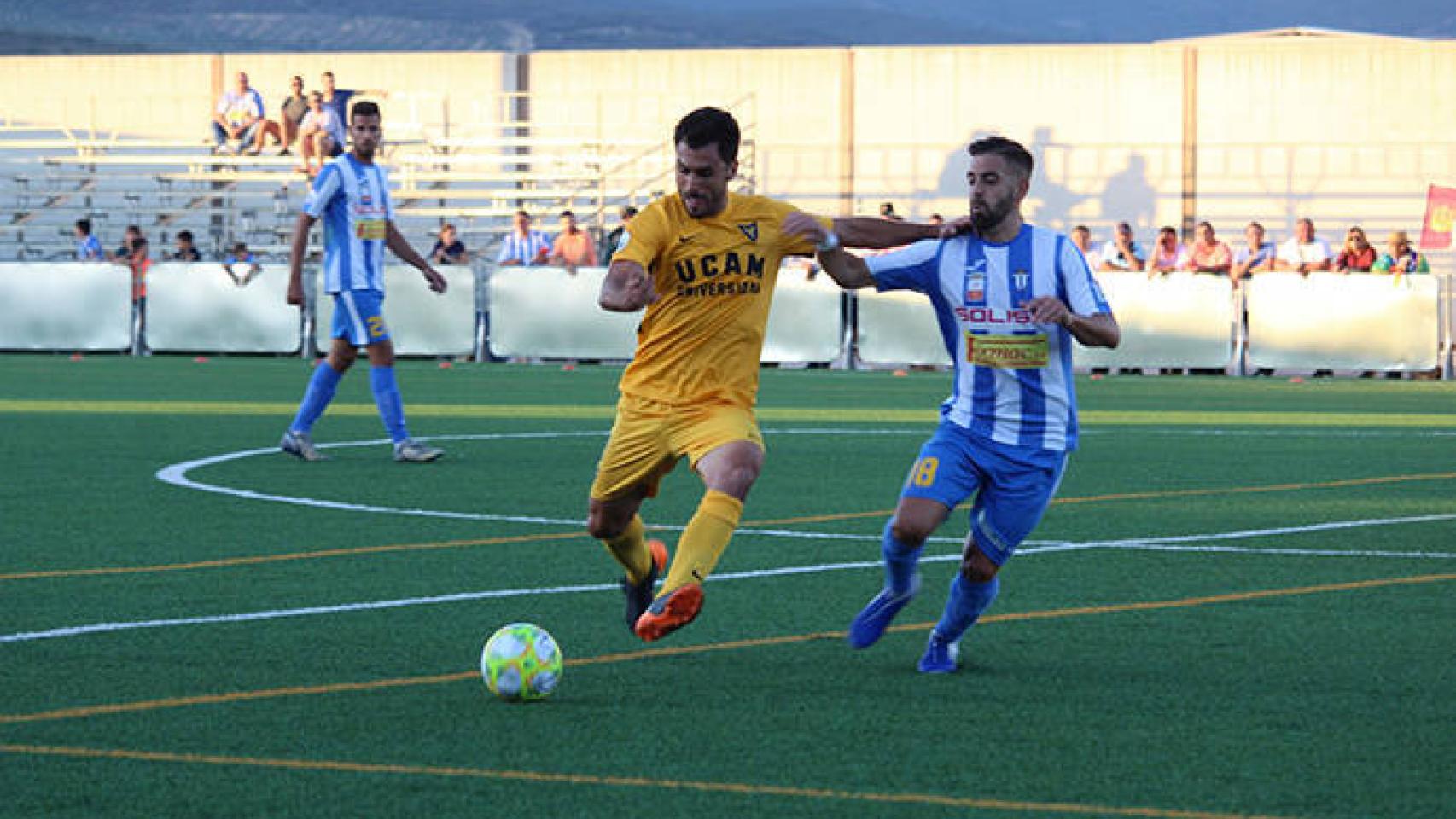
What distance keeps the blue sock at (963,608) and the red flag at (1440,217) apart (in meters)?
18.4

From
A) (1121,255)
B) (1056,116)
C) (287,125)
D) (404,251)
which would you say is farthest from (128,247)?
(404,251)

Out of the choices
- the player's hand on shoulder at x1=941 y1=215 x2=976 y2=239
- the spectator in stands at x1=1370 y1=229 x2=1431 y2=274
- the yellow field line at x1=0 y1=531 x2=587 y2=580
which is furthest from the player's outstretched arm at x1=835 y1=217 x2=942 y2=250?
the spectator in stands at x1=1370 y1=229 x2=1431 y2=274

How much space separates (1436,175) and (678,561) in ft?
92.9

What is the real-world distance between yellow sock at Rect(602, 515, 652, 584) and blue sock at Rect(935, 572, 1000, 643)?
1156mm

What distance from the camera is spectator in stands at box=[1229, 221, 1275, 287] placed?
25.6 m

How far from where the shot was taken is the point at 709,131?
6.61 meters

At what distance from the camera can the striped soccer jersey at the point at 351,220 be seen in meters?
13.4

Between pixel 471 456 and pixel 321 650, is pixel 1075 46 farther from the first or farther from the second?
pixel 321 650

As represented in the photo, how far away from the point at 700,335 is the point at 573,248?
814 inches

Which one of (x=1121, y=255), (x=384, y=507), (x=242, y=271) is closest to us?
(x=384, y=507)

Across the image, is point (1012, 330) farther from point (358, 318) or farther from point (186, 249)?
point (186, 249)

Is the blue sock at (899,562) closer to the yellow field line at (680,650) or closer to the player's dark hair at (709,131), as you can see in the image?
the yellow field line at (680,650)

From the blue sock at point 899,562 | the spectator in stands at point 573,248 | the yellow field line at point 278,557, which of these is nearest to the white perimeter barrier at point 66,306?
the spectator in stands at point 573,248

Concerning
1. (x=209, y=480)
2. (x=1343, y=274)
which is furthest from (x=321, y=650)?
(x=1343, y=274)
